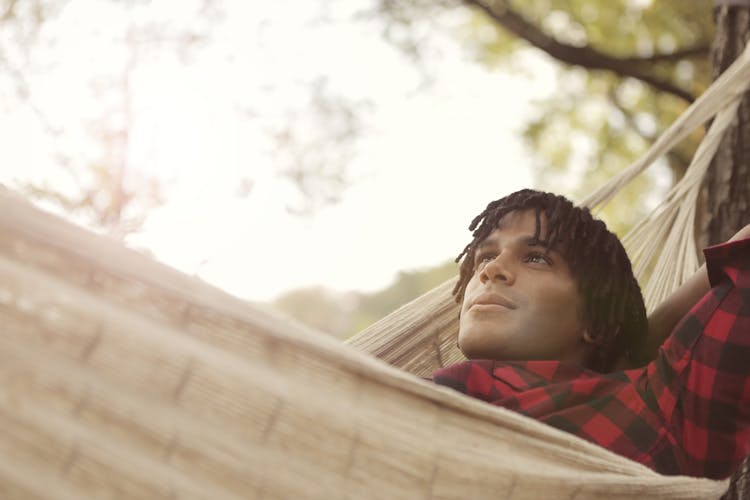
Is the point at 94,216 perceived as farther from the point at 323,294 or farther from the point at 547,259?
the point at 323,294

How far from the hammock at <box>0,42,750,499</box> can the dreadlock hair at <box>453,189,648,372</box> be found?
554 millimetres

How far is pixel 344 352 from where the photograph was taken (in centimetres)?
64

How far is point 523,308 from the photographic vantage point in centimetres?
115

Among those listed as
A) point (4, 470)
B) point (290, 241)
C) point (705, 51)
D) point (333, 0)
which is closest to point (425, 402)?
point (4, 470)

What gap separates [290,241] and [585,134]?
1.84 metres

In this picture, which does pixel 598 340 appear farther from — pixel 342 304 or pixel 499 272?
pixel 342 304

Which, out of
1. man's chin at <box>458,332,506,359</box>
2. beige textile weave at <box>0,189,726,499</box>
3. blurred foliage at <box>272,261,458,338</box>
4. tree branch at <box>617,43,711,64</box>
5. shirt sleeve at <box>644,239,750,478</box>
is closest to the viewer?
beige textile weave at <box>0,189,726,499</box>

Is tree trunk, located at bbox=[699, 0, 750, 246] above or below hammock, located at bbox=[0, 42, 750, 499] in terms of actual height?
below

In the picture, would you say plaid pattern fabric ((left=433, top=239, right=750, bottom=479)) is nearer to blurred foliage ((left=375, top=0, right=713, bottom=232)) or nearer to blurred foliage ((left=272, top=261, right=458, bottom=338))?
blurred foliage ((left=375, top=0, right=713, bottom=232))

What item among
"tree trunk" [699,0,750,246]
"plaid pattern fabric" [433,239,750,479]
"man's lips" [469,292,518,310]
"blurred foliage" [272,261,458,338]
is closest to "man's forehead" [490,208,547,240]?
"man's lips" [469,292,518,310]

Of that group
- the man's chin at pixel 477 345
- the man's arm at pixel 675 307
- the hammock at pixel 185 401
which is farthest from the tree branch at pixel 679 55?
the hammock at pixel 185 401

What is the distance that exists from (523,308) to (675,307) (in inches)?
8.6

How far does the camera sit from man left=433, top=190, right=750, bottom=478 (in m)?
0.88

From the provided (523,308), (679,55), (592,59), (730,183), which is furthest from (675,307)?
(679,55)
